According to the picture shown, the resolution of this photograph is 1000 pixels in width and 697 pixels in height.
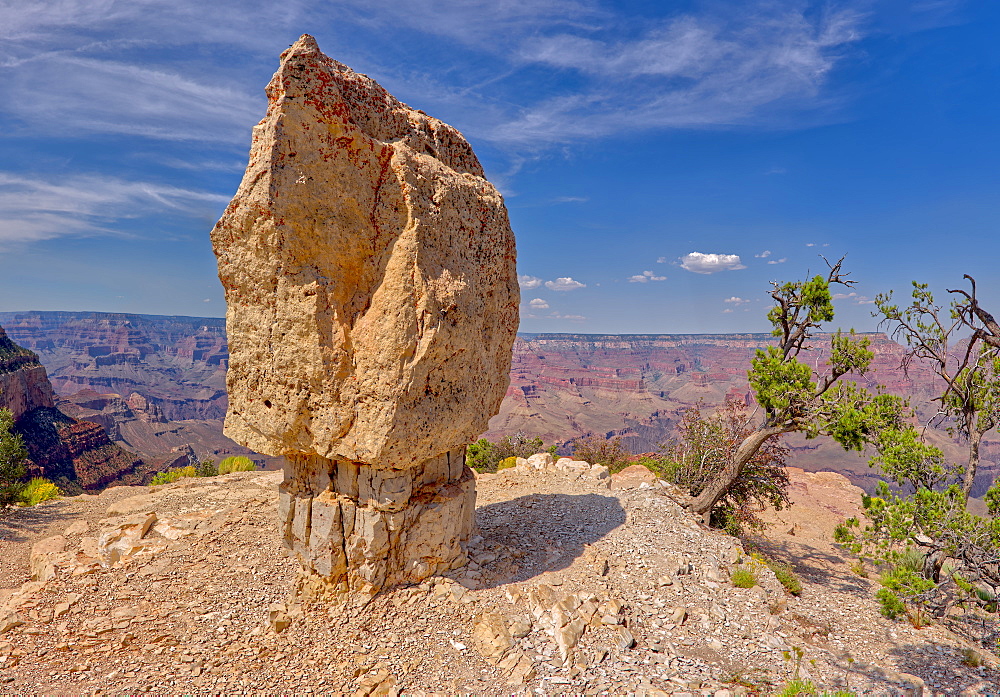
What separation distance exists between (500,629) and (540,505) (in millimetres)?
5308

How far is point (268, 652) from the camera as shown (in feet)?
26.6

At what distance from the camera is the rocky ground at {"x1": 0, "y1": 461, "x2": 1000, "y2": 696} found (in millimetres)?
7594

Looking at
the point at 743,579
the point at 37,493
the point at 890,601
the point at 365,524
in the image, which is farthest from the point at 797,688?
the point at 37,493

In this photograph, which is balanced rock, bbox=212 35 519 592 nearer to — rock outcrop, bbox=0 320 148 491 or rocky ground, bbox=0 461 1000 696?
rocky ground, bbox=0 461 1000 696

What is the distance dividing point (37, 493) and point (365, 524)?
16517mm

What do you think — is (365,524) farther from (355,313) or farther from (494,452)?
(494,452)

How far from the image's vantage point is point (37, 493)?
17453 mm

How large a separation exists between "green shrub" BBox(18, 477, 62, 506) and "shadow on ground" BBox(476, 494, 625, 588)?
15706 mm

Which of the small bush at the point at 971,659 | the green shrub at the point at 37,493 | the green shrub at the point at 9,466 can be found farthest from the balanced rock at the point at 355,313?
the green shrub at the point at 37,493

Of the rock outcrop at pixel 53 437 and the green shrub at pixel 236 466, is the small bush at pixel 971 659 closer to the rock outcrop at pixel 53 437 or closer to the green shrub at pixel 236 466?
the green shrub at pixel 236 466

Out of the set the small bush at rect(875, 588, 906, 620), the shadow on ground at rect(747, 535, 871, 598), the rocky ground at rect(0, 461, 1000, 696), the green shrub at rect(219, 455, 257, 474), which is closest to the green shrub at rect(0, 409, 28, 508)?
the rocky ground at rect(0, 461, 1000, 696)

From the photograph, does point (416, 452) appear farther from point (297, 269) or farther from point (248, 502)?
point (248, 502)

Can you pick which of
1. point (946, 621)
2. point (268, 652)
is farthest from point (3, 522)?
point (946, 621)

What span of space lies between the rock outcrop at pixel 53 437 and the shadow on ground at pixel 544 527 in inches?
2357
